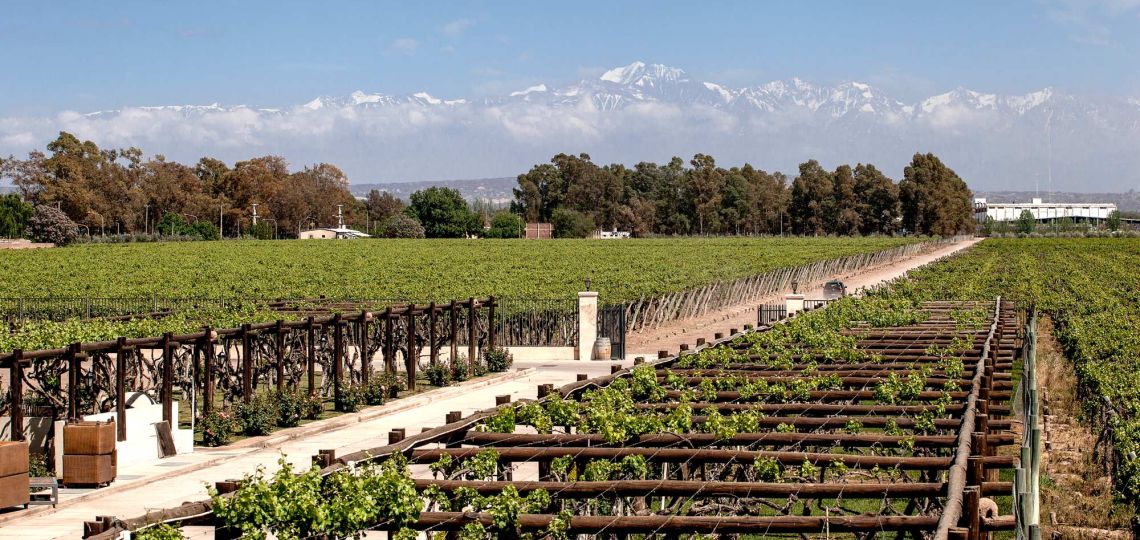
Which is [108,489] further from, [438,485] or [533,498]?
[533,498]

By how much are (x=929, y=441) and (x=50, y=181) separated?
150449 millimetres

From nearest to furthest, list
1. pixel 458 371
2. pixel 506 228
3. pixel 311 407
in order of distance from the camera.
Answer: pixel 311 407, pixel 458 371, pixel 506 228

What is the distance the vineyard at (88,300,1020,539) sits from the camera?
9.85 meters

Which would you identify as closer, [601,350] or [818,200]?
[601,350]

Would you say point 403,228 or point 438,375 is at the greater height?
point 403,228

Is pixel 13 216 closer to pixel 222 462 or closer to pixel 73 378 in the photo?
pixel 73 378

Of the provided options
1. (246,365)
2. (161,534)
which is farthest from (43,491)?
(161,534)

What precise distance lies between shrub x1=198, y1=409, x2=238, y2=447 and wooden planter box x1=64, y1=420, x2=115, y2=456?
368cm

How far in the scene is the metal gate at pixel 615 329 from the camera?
36.2 m

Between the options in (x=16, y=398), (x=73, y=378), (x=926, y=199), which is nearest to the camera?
(x=16, y=398)

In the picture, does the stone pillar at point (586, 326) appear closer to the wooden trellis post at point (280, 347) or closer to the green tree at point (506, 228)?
the wooden trellis post at point (280, 347)

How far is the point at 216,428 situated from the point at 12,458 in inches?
217

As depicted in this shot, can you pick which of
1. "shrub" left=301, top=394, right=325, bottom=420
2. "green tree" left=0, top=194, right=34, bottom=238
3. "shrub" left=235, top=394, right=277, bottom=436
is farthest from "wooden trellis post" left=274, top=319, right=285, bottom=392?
"green tree" left=0, top=194, right=34, bottom=238

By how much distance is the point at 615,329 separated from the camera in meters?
37.4
